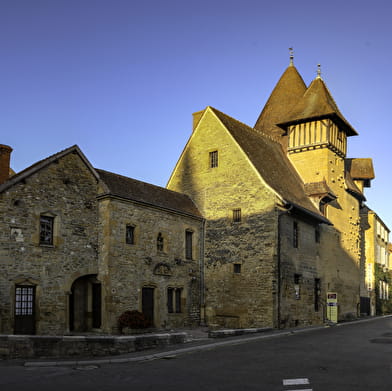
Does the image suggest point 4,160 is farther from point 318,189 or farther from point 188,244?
point 318,189

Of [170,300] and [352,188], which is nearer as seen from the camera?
[170,300]

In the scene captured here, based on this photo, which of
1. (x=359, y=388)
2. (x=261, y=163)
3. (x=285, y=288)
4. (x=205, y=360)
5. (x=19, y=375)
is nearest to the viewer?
(x=359, y=388)

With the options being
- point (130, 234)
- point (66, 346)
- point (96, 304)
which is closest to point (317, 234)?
point (130, 234)

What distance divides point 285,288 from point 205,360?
38.2 feet

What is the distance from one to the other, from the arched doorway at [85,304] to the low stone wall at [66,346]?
639cm

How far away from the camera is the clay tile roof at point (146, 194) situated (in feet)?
69.2

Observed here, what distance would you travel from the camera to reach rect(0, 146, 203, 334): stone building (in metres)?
17.7

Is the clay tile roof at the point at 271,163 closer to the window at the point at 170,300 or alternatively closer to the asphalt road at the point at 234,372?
the window at the point at 170,300

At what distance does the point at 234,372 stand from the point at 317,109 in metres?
21.9

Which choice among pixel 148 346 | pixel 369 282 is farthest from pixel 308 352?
pixel 369 282

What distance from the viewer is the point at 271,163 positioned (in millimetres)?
27016

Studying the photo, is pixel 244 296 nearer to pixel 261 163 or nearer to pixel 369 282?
pixel 261 163


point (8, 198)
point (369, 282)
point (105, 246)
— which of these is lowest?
point (369, 282)

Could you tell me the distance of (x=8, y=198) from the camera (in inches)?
691
